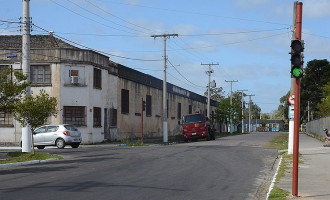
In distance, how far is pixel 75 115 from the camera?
39281mm

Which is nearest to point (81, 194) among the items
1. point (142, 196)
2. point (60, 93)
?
point (142, 196)

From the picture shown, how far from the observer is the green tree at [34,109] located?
68.5ft

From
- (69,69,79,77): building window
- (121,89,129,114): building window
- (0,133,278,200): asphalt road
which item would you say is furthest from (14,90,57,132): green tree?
(121,89,129,114): building window

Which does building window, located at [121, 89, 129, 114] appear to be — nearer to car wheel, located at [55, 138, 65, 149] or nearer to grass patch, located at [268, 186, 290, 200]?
car wheel, located at [55, 138, 65, 149]

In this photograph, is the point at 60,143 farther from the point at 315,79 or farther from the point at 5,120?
the point at 315,79

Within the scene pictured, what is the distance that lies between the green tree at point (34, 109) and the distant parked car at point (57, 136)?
9.38 metres

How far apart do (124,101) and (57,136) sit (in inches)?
668

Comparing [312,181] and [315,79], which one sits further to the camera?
[315,79]

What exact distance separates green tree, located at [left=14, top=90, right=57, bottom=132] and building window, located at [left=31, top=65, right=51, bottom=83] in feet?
57.4

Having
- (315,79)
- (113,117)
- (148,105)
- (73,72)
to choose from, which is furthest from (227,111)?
(73,72)

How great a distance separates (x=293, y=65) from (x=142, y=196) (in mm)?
4349

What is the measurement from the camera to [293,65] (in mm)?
10922

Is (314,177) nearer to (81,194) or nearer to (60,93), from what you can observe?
(81,194)

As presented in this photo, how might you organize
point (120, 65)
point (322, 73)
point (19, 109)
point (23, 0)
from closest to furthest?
point (19, 109) → point (23, 0) → point (120, 65) → point (322, 73)
